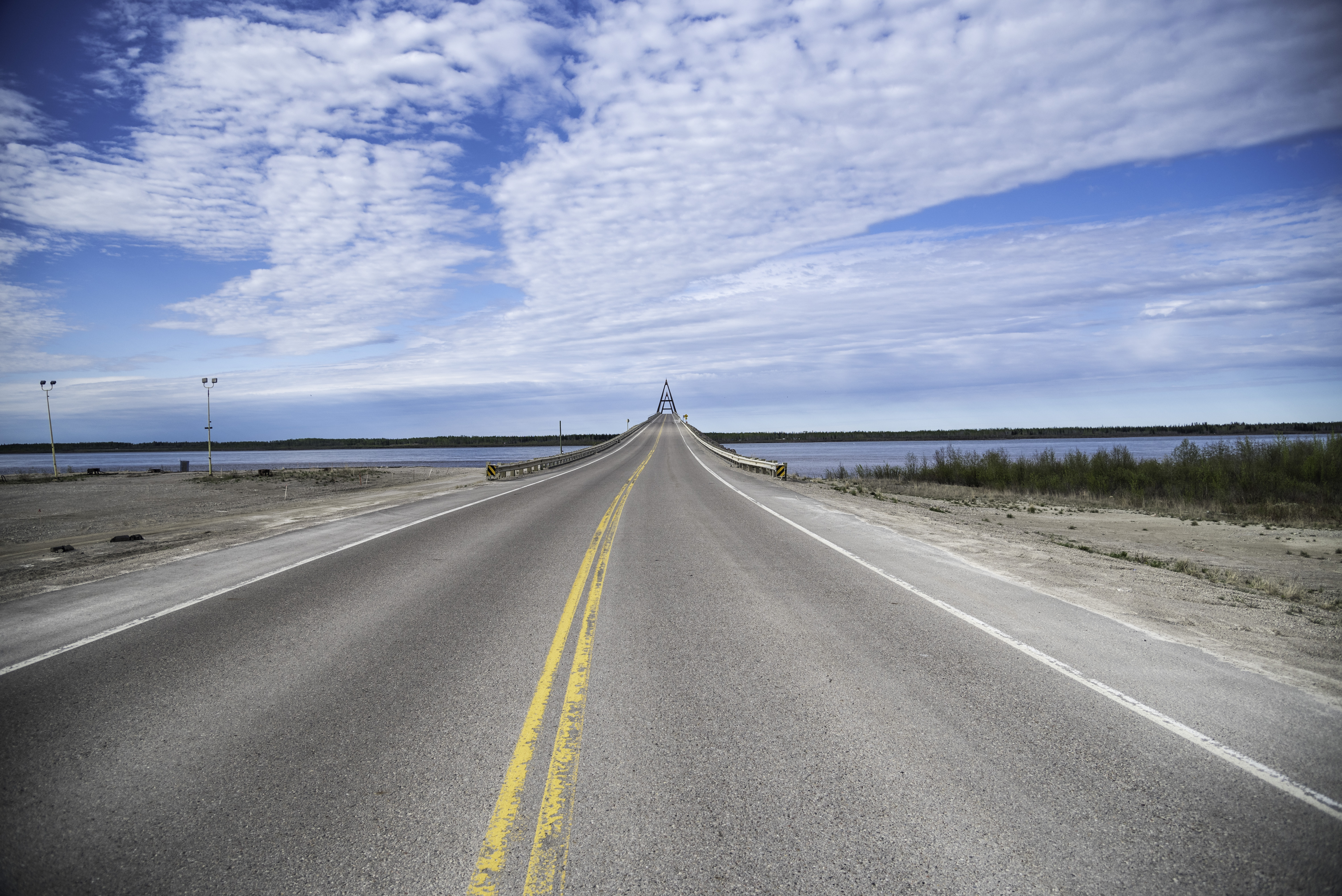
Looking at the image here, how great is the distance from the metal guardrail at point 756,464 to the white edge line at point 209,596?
1678 centimetres

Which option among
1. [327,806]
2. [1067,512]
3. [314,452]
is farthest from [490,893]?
[314,452]

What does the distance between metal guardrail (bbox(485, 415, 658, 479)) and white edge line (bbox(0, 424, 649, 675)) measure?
13.6m

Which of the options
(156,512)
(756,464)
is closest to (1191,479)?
(756,464)

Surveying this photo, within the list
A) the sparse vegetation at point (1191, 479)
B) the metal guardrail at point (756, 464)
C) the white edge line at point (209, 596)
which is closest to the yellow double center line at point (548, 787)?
the white edge line at point (209, 596)

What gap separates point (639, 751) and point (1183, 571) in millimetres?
10618

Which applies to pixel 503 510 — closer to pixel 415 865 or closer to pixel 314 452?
pixel 415 865

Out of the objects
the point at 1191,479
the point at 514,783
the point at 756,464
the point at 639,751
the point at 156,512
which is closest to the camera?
the point at 514,783

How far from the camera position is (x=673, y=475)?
31906mm

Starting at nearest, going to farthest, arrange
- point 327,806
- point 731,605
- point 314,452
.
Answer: point 327,806 → point 731,605 → point 314,452

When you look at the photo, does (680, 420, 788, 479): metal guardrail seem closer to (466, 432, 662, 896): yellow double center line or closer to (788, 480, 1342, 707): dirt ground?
(788, 480, 1342, 707): dirt ground

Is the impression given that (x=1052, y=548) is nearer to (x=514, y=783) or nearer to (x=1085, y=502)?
(x=514, y=783)

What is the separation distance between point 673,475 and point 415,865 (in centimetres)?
2908

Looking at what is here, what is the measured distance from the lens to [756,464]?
36500mm

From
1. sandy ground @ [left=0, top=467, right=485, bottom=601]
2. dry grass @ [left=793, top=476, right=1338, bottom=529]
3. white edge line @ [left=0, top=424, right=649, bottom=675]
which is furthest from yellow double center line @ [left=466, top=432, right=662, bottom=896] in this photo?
dry grass @ [left=793, top=476, right=1338, bottom=529]
